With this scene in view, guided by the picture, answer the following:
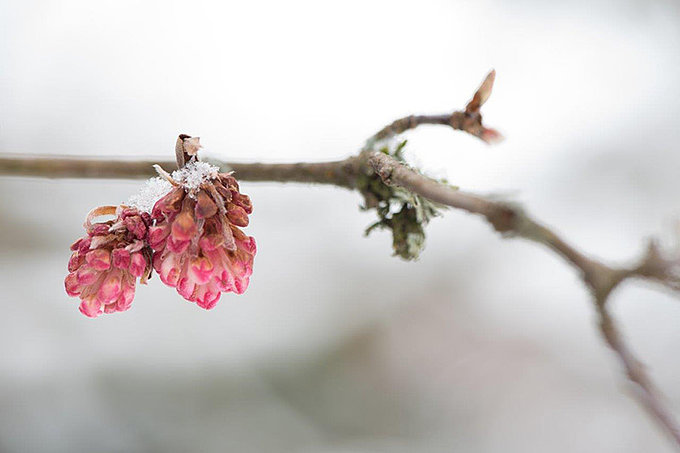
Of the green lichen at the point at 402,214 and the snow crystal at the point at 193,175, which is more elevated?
the snow crystal at the point at 193,175

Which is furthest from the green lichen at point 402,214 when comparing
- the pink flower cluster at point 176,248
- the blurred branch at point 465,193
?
the pink flower cluster at point 176,248

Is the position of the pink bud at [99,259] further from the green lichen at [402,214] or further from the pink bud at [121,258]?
the green lichen at [402,214]

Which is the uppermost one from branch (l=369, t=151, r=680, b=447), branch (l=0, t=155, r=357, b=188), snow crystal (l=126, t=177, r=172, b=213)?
branch (l=0, t=155, r=357, b=188)

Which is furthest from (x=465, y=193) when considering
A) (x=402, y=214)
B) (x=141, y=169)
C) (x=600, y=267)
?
(x=141, y=169)

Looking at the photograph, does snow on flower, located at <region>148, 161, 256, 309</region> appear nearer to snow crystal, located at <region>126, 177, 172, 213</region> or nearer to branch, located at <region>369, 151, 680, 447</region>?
snow crystal, located at <region>126, 177, 172, 213</region>

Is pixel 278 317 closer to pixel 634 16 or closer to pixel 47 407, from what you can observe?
pixel 47 407

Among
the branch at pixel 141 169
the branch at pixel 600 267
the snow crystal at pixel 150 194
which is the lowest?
the branch at pixel 600 267

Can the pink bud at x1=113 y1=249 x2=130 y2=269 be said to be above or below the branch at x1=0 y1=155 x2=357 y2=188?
below

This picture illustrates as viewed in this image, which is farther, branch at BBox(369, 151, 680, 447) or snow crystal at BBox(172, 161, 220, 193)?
snow crystal at BBox(172, 161, 220, 193)

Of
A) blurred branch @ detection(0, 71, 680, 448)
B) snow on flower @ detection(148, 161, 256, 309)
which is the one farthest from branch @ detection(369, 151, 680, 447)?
snow on flower @ detection(148, 161, 256, 309)
